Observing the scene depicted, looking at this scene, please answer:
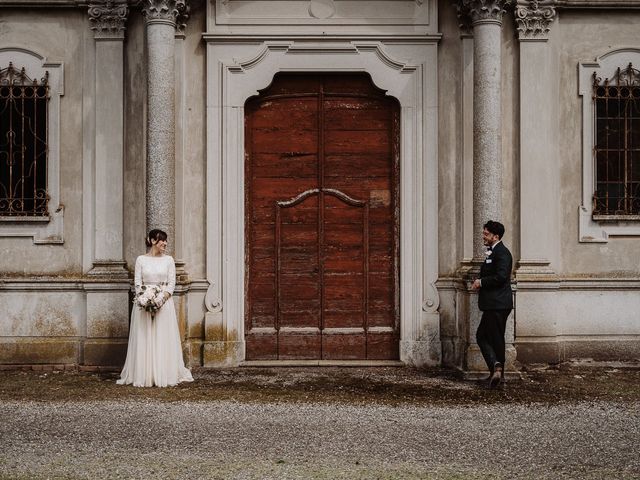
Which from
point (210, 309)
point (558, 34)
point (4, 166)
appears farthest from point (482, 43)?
point (4, 166)

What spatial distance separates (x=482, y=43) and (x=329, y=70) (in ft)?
6.59

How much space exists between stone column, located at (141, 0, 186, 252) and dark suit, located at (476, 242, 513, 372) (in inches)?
152

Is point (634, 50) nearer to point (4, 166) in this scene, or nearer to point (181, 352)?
point (181, 352)

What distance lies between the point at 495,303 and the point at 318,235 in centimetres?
270

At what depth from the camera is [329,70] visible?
11.2m

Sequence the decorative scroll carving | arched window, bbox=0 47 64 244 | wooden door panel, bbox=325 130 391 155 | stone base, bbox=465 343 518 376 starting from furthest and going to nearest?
wooden door panel, bbox=325 130 391 155, arched window, bbox=0 47 64 244, the decorative scroll carving, stone base, bbox=465 343 518 376

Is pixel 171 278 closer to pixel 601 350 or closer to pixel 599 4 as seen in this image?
pixel 601 350

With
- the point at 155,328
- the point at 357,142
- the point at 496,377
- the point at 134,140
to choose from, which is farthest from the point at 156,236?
the point at 496,377

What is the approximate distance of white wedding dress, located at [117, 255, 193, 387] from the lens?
979cm

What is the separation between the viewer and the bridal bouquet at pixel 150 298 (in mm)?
9781

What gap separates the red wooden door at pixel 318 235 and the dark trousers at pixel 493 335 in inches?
71.8

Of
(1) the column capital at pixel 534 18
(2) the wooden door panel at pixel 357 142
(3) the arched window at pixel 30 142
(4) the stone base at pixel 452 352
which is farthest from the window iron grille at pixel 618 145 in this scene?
(3) the arched window at pixel 30 142

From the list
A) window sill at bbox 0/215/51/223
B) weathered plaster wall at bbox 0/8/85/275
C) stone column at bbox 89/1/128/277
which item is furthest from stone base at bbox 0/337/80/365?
window sill at bbox 0/215/51/223

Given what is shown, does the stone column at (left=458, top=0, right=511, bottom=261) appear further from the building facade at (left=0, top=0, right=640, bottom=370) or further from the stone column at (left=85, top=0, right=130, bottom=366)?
the stone column at (left=85, top=0, right=130, bottom=366)
